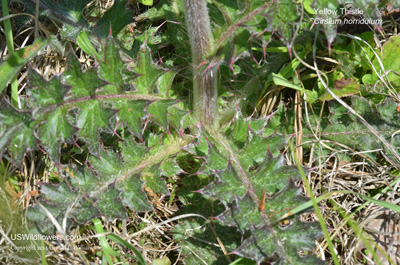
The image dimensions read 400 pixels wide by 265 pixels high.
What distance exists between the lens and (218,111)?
9.62 ft

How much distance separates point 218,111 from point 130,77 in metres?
0.73

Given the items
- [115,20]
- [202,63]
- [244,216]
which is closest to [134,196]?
[244,216]

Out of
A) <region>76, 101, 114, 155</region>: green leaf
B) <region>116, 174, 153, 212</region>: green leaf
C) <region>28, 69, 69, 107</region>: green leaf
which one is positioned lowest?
<region>116, 174, 153, 212</region>: green leaf

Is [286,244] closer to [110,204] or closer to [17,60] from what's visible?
[110,204]

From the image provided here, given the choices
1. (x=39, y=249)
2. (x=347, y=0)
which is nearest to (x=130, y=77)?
(x=39, y=249)

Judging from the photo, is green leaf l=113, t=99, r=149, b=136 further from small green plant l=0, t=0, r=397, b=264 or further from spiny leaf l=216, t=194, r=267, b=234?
spiny leaf l=216, t=194, r=267, b=234

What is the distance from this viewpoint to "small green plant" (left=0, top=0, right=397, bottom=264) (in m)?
2.23

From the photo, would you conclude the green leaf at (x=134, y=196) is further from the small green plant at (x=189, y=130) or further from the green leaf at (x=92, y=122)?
the green leaf at (x=92, y=122)

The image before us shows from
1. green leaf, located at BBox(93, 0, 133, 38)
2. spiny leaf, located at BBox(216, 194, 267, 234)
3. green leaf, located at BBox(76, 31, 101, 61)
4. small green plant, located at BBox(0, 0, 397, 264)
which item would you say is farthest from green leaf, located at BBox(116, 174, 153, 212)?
green leaf, located at BBox(93, 0, 133, 38)

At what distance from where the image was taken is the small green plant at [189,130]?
A: 2.23 metres

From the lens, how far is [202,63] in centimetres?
252

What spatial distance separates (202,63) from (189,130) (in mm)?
633

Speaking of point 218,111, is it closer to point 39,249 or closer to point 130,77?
point 130,77

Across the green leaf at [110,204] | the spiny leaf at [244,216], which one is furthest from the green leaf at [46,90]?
the spiny leaf at [244,216]
